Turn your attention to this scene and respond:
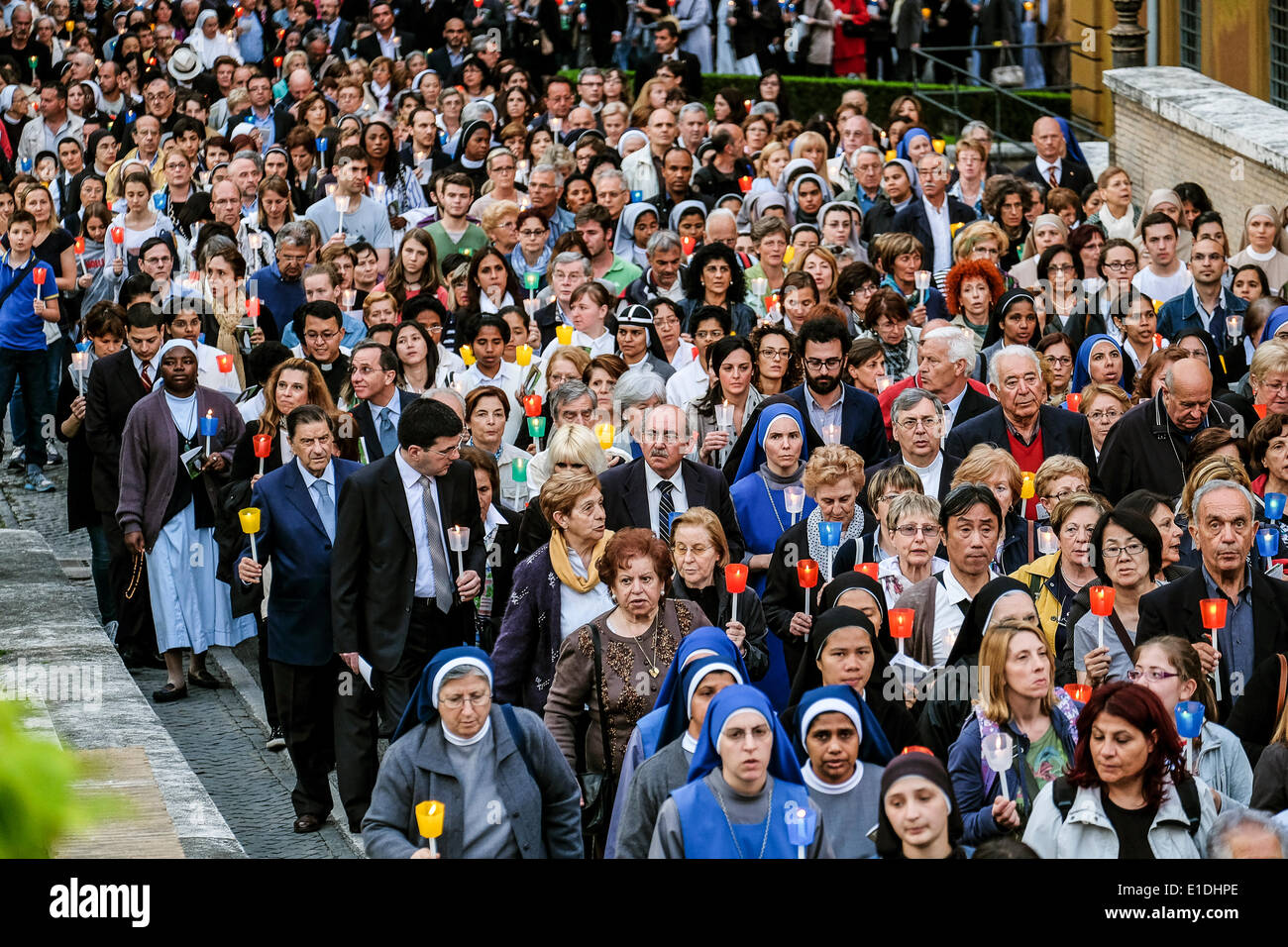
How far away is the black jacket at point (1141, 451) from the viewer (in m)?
10.0

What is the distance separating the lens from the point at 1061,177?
17469 mm

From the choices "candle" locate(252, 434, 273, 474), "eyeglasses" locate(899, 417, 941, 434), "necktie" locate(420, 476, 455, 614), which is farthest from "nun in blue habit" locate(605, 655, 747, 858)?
"candle" locate(252, 434, 273, 474)

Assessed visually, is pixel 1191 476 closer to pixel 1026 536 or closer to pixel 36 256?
pixel 1026 536

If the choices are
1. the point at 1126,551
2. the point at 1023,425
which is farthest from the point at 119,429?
the point at 1126,551

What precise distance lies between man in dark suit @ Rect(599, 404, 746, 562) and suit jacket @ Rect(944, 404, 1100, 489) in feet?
4.39

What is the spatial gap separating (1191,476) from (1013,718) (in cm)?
228

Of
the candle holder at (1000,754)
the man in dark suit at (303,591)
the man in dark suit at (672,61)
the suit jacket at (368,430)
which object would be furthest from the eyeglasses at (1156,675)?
the man in dark suit at (672,61)

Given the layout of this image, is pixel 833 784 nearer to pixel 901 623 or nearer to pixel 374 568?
pixel 901 623

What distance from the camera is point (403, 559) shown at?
9.52m

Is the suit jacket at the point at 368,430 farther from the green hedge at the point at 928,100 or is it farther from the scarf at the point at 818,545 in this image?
the green hedge at the point at 928,100

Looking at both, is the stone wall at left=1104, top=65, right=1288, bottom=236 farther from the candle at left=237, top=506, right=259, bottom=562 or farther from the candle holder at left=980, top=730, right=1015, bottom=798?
the candle holder at left=980, top=730, right=1015, bottom=798

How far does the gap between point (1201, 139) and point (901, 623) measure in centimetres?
1285

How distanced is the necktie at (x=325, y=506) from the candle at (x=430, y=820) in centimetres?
354
